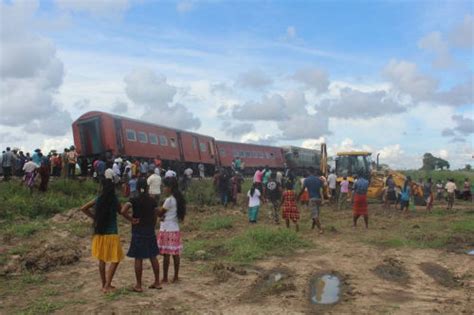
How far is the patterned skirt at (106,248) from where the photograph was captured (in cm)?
691

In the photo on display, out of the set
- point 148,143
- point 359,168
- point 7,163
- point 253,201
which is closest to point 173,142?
point 148,143

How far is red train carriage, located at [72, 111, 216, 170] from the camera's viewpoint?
77.7 ft

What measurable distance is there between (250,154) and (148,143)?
16.7 meters

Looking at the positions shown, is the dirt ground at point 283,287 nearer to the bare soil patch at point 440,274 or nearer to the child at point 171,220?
the bare soil patch at point 440,274

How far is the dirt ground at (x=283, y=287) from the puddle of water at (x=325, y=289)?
0.12 meters

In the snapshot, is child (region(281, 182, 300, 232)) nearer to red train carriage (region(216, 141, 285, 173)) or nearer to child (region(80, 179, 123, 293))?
child (region(80, 179, 123, 293))

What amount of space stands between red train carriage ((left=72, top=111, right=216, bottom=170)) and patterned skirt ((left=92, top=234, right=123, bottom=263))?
16963 millimetres

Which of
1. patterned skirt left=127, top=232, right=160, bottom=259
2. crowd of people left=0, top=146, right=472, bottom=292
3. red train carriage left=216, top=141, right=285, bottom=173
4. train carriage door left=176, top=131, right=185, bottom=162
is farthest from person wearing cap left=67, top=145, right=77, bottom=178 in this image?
red train carriage left=216, top=141, right=285, bottom=173

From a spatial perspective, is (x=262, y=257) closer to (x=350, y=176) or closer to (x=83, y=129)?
(x=350, y=176)

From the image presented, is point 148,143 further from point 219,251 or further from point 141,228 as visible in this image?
point 141,228

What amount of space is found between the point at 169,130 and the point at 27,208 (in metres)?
14.8

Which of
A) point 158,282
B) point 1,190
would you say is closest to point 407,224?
point 158,282

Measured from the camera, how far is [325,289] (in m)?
7.69

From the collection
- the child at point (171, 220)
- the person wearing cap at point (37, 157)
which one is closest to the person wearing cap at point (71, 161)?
the person wearing cap at point (37, 157)
